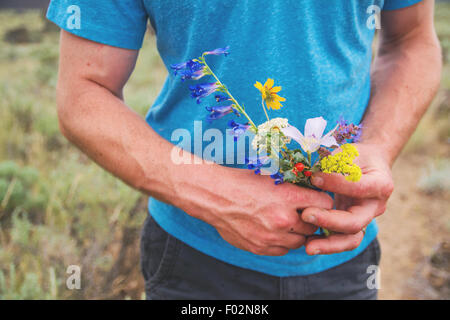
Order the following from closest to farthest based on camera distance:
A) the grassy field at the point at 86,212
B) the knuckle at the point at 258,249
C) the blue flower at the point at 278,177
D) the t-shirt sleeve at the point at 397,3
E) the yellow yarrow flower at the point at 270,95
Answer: the yellow yarrow flower at the point at 270,95 < the blue flower at the point at 278,177 < the knuckle at the point at 258,249 < the t-shirt sleeve at the point at 397,3 < the grassy field at the point at 86,212

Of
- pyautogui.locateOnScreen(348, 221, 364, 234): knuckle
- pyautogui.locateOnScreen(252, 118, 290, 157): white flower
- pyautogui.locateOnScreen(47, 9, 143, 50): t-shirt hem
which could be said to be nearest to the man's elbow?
pyautogui.locateOnScreen(47, 9, 143, 50): t-shirt hem

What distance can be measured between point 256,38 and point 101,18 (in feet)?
1.59

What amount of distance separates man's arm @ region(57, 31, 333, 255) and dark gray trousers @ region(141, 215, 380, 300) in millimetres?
347

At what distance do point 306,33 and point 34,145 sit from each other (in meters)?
4.10

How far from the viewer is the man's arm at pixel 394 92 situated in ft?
3.64

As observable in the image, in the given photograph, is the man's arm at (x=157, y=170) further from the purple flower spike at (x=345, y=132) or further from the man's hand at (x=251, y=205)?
the purple flower spike at (x=345, y=132)

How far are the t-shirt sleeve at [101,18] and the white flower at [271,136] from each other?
59cm

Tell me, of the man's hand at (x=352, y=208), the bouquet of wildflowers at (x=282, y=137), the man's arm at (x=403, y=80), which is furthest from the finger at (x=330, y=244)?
the man's arm at (x=403, y=80)

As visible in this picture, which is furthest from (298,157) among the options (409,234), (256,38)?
(409,234)

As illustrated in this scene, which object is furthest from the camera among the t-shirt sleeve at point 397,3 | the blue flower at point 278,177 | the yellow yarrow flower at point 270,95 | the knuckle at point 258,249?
the t-shirt sleeve at point 397,3

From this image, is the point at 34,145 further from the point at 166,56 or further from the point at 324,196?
the point at 324,196

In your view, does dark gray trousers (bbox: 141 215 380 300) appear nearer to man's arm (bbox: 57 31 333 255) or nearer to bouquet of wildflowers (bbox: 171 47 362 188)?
man's arm (bbox: 57 31 333 255)

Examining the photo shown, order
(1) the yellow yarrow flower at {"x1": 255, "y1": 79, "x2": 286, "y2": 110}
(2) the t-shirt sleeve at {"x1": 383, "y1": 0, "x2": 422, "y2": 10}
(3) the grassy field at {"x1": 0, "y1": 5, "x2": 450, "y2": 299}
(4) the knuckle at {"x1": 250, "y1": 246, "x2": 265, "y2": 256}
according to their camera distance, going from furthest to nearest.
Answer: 1. (3) the grassy field at {"x1": 0, "y1": 5, "x2": 450, "y2": 299}
2. (2) the t-shirt sleeve at {"x1": 383, "y1": 0, "x2": 422, "y2": 10}
3. (4) the knuckle at {"x1": 250, "y1": 246, "x2": 265, "y2": 256}
4. (1) the yellow yarrow flower at {"x1": 255, "y1": 79, "x2": 286, "y2": 110}

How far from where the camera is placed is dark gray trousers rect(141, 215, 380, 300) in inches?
54.0
